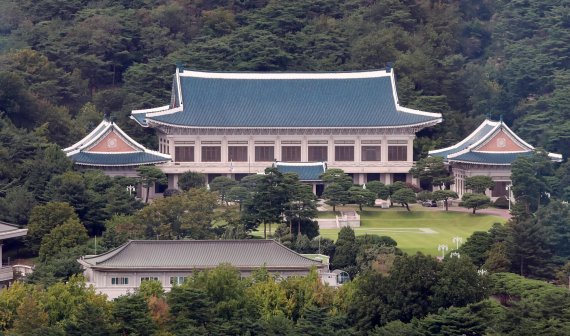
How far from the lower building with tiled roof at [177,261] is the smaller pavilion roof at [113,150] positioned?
15.7m

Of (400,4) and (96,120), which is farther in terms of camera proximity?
(400,4)

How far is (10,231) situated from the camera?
5891cm

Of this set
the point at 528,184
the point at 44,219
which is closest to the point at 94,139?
the point at 44,219

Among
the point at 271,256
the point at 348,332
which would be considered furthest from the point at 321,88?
the point at 348,332

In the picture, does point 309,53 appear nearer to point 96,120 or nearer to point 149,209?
point 96,120

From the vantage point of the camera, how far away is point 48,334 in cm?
4897

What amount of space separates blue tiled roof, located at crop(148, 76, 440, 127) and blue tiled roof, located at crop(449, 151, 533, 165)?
3039mm

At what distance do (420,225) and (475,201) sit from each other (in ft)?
7.13

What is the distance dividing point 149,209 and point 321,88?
17.3 metres

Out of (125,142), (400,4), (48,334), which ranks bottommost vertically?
(48,334)

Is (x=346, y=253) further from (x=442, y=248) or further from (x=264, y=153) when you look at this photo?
(x=264, y=153)

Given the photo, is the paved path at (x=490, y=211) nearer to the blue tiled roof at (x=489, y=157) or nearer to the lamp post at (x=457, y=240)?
the blue tiled roof at (x=489, y=157)

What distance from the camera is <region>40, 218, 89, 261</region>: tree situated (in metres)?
59.1

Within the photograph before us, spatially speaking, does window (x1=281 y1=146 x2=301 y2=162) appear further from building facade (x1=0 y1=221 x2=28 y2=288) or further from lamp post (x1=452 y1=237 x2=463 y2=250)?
building facade (x1=0 y1=221 x2=28 y2=288)
